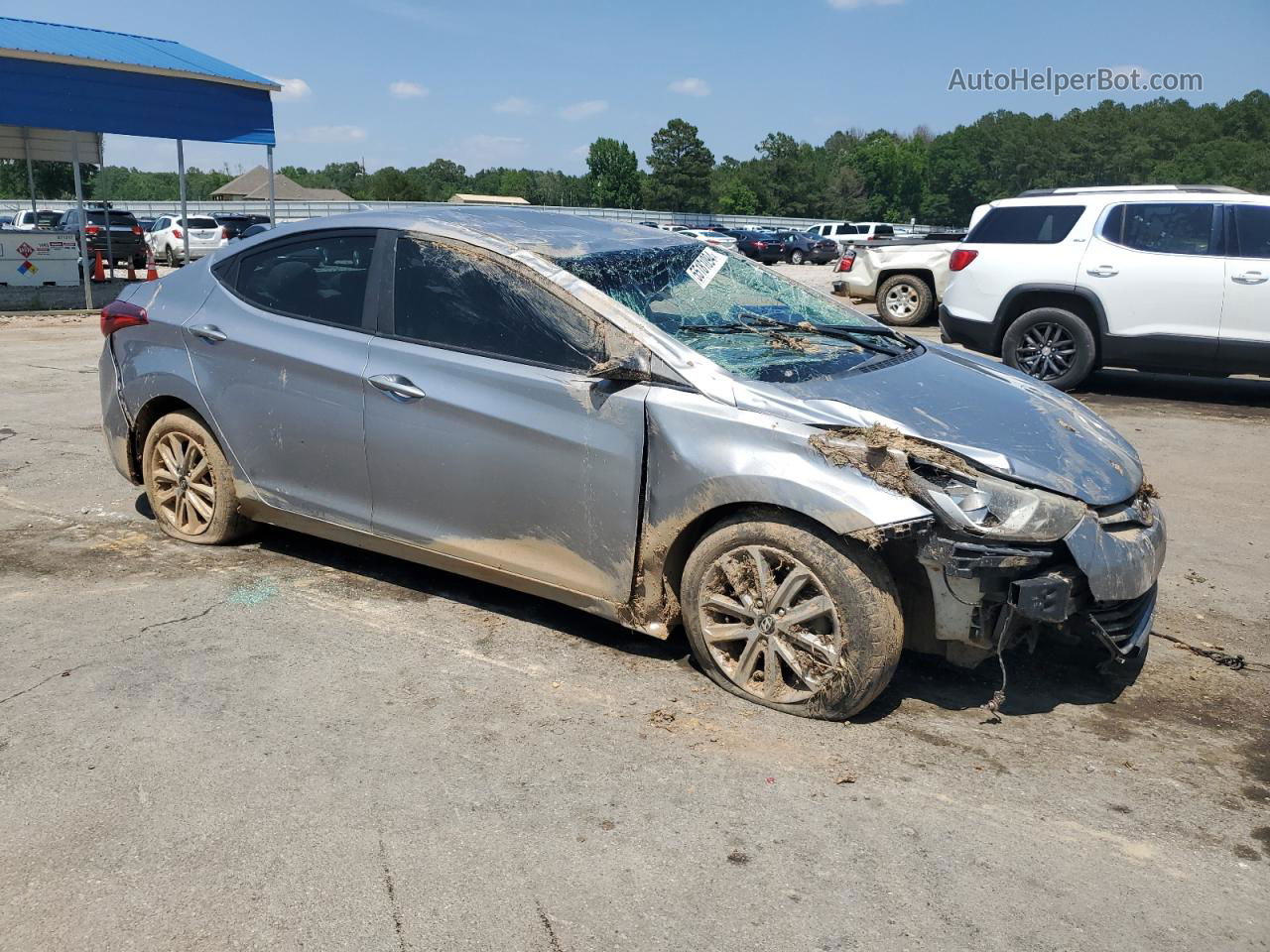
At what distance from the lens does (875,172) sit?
133125 mm

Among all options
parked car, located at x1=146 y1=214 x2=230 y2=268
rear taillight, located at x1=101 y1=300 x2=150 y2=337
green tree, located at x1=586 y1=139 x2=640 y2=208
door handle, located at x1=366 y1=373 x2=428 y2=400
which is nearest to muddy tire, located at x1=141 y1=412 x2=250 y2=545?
rear taillight, located at x1=101 y1=300 x2=150 y2=337

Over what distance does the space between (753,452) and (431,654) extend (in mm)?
1529

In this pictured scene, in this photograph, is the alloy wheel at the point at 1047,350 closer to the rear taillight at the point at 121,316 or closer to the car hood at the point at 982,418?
the car hood at the point at 982,418

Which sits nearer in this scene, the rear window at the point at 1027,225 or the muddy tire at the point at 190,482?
the muddy tire at the point at 190,482

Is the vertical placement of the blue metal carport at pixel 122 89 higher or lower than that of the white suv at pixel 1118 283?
higher

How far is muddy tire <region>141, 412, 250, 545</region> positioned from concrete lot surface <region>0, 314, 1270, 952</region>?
13.0 inches

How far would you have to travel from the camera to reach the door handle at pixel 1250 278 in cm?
910

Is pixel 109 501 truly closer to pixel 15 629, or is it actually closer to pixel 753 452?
pixel 15 629

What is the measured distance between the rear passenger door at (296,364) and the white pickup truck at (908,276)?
1199 cm

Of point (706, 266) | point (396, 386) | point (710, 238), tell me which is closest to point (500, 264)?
point (396, 386)

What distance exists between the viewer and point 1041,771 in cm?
339

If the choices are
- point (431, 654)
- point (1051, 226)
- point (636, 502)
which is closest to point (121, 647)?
point (431, 654)

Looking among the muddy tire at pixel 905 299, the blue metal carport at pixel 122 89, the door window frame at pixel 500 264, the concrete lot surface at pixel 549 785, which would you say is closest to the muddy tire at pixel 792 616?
the concrete lot surface at pixel 549 785

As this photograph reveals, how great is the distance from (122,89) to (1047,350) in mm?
16557
